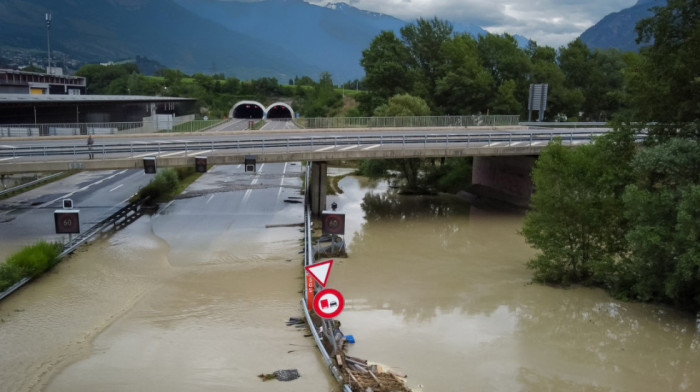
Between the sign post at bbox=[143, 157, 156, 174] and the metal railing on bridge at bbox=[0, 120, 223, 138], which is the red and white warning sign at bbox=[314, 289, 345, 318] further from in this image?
the metal railing on bridge at bbox=[0, 120, 223, 138]

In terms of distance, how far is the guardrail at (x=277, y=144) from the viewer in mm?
29438

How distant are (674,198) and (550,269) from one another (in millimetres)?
5587

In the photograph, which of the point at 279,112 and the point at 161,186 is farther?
the point at 279,112

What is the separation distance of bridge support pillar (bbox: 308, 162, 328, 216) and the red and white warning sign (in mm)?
19209

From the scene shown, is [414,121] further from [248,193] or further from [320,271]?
[320,271]

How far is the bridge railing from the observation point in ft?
171

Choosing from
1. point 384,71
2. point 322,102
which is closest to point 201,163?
point 384,71

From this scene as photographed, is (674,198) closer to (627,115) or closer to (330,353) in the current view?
(627,115)

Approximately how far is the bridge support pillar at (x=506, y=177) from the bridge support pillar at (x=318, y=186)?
43.9 ft

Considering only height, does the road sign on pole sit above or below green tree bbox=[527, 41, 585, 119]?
below

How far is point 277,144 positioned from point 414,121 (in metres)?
21.6

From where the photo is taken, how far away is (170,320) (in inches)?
725

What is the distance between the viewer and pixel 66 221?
2622cm

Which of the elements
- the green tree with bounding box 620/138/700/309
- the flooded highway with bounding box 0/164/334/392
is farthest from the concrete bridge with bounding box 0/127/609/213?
the green tree with bounding box 620/138/700/309
